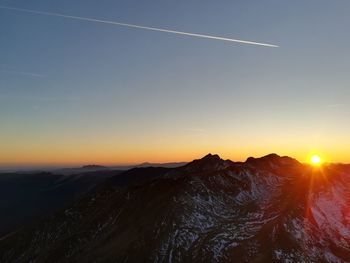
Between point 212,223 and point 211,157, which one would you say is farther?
point 211,157

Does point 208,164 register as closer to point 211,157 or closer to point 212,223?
point 211,157

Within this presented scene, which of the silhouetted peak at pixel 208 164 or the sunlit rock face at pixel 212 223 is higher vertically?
the silhouetted peak at pixel 208 164

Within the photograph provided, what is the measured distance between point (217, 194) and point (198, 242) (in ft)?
93.5

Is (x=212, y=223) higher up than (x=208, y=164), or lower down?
lower down

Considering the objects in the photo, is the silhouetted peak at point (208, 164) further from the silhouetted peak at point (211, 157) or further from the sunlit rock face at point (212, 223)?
the sunlit rock face at point (212, 223)

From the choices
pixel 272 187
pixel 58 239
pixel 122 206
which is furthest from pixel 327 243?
pixel 58 239

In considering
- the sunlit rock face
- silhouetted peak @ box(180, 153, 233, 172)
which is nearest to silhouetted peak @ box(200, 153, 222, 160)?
silhouetted peak @ box(180, 153, 233, 172)

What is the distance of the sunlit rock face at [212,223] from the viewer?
311 feet

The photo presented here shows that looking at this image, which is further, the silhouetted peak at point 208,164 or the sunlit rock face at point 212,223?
the silhouetted peak at point 208,164

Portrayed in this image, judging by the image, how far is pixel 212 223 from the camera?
357ft

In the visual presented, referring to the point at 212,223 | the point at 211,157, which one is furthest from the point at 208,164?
the point at 212,223

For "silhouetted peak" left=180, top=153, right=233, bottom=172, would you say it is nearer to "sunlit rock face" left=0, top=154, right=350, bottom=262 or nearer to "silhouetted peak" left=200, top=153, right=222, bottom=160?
"silhouetted peak" left=200, top=153, right=222, bottom=160

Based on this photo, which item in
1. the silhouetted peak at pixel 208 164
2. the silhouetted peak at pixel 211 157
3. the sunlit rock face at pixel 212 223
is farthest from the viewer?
the silhouetted peak at pixel 211 157

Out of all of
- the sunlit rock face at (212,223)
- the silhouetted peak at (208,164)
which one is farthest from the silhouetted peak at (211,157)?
the sunlit rock face at (212,223)
